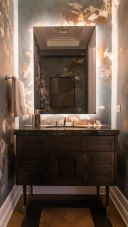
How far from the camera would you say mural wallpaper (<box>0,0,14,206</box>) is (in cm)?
210

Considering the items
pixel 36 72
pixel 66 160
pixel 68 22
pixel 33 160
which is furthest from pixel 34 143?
pixel 68 22

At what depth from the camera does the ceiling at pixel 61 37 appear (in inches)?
112

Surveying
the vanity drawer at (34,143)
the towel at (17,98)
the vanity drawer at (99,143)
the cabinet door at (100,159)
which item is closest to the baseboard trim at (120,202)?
the cabinet door at (100,159)

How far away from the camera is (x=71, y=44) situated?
9.38 ft

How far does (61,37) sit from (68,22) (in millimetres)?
211

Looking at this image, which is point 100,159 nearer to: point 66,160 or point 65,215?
point 66,160

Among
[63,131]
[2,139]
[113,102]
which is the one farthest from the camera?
[113,102]

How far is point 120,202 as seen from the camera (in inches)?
94.0

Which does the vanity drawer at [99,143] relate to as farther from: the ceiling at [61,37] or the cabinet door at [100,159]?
the ceiling at [61,37]

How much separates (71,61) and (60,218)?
184cm

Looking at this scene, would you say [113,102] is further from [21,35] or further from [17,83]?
[21,35]

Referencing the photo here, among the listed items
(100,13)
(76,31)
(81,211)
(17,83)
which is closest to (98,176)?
(81,211)

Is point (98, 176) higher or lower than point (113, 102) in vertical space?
lower

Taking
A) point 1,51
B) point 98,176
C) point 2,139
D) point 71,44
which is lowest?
point 98,176
